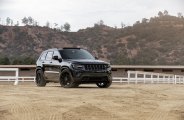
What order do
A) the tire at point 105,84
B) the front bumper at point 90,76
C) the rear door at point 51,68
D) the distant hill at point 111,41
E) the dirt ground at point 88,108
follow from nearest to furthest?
the dirt ground at point 88,108, the front bumper at point 90,76, the tire at point 105,84, the rear door at point 51,68, the distant hill at point 111,41

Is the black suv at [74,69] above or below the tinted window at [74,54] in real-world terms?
below

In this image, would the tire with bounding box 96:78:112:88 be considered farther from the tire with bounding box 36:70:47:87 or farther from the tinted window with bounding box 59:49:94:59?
the tire with bounding box 36:70:47:87

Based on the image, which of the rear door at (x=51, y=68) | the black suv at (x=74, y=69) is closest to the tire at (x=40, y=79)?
the black suv at (x=74, y=69)

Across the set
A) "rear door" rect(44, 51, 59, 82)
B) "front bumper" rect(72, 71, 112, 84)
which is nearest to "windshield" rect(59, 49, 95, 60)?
"rear door" rect(44, 51, 59, 82)

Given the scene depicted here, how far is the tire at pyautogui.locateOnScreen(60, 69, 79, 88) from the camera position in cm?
1742

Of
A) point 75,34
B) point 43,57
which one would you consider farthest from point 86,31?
point 43,57

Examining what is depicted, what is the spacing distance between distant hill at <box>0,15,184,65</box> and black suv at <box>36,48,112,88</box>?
307ft

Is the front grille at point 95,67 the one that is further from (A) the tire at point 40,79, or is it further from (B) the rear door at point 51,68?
(A) the tire at point 40,79

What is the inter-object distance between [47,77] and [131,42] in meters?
119

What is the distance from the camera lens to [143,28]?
490ft

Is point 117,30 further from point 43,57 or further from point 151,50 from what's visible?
point 43,57

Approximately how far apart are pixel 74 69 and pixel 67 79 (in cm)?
62

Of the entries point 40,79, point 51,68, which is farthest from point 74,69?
point 40,79

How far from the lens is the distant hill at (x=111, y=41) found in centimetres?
12311
